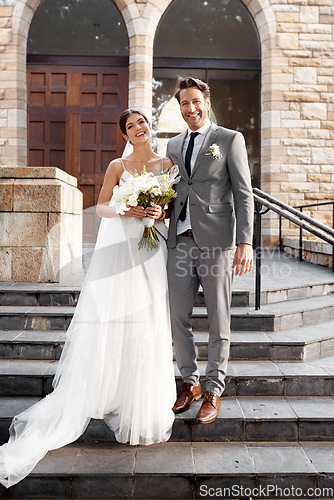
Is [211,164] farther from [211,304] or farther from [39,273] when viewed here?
[39,273]

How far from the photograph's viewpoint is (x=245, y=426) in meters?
2.72

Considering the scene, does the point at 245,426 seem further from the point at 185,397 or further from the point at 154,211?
the point at 154,211

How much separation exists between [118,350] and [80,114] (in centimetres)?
734

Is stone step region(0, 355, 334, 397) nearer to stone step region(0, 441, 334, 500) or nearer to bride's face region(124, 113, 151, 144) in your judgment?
stone step region(0, 441, 334, 500)

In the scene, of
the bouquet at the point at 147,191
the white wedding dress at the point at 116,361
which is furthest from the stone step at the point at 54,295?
the bouquet at the point at 147,191

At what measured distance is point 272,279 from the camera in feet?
16.3

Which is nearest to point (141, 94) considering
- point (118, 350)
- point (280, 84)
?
point (280, 84)

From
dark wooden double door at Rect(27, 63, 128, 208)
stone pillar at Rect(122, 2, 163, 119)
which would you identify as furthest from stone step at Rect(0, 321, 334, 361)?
stone pillar at Rect(122, 2, 163, 119)

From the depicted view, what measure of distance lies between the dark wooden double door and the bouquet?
6461mm

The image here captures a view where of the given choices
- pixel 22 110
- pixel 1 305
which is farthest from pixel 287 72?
pixel 1 305

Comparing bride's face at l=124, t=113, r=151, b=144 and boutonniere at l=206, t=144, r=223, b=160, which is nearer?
boutonniere at l=206, t=144, r=223, b=160

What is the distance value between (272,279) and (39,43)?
9.44m

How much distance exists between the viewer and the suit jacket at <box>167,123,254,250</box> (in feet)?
8.51

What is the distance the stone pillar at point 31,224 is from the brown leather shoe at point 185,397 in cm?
216
